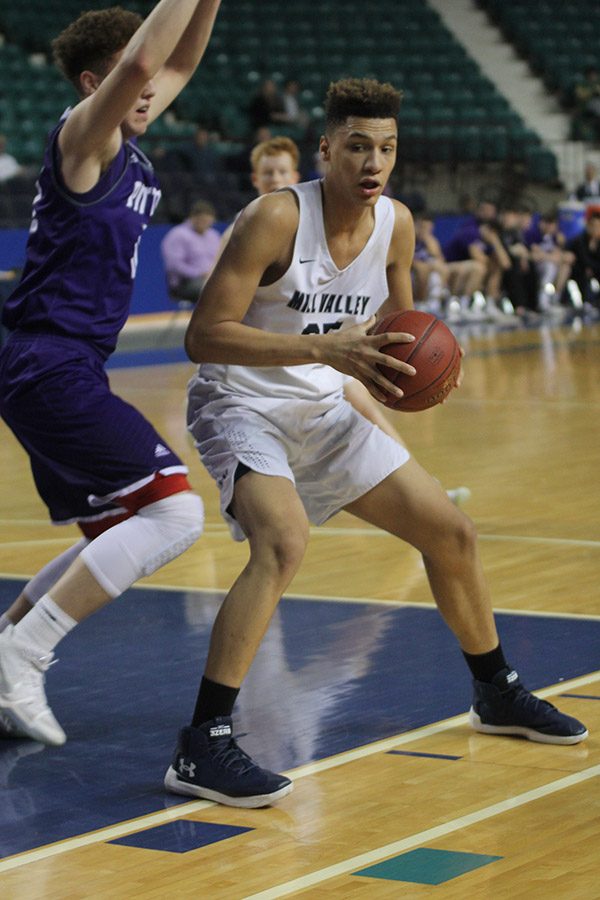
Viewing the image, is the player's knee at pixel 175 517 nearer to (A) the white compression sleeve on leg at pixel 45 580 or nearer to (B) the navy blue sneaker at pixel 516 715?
(A) the white compression sleeve on leg at pixel 45 580

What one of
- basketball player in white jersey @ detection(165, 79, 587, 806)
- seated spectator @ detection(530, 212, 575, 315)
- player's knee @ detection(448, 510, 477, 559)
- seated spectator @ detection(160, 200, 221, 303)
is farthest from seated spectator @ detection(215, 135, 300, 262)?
seated spectator @ detection(530, 212, 575, 315)

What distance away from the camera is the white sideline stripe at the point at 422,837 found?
9.40 feet

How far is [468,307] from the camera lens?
18.3m

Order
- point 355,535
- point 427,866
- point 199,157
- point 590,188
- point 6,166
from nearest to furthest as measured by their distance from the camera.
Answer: point 427,866 → point 355,535 → point 6,166 → point 199,157 → point 590,188

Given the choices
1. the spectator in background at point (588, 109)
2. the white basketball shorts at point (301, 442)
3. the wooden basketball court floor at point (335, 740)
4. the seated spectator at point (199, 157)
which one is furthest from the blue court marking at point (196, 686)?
the spectator in background at point (588, 109)

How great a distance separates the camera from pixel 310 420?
12.7ft

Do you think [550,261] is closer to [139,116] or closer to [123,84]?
[139,116]

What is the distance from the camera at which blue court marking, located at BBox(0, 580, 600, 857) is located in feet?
11.6

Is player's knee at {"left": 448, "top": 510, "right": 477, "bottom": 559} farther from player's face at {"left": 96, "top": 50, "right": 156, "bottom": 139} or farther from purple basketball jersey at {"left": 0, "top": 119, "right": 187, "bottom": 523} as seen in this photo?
player's face at {"left": 96, "top": 50, "right": 156, "bottom": 139}

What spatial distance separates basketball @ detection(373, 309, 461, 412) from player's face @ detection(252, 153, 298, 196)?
314cm

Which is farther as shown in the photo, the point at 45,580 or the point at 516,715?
the point at 45,580

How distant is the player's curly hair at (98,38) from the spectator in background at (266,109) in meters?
16.1

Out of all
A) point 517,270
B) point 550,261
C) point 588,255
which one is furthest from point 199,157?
point 588,255

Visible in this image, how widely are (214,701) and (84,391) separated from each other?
802 millimetres
